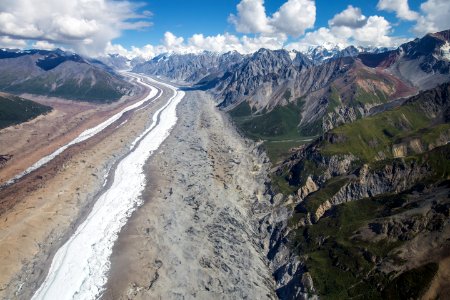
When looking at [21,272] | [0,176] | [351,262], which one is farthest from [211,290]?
[0,176]

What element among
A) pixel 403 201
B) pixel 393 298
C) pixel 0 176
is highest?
pixel 403 201

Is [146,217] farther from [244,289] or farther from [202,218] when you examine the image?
[244,289]

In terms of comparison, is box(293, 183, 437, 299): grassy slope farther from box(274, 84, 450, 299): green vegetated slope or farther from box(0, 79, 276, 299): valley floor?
box(0, 79, 276, 299): valley floor

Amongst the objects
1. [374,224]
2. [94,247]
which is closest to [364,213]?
[374,224]

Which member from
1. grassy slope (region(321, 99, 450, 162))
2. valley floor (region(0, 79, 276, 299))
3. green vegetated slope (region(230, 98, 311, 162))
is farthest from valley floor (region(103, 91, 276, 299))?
grassy slope (region(321, 99, 450, 162))

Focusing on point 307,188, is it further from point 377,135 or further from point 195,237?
point 377,135

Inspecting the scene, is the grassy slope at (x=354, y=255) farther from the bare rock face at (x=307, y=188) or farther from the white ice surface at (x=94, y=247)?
the white ice surface at (x=94, y=247)
